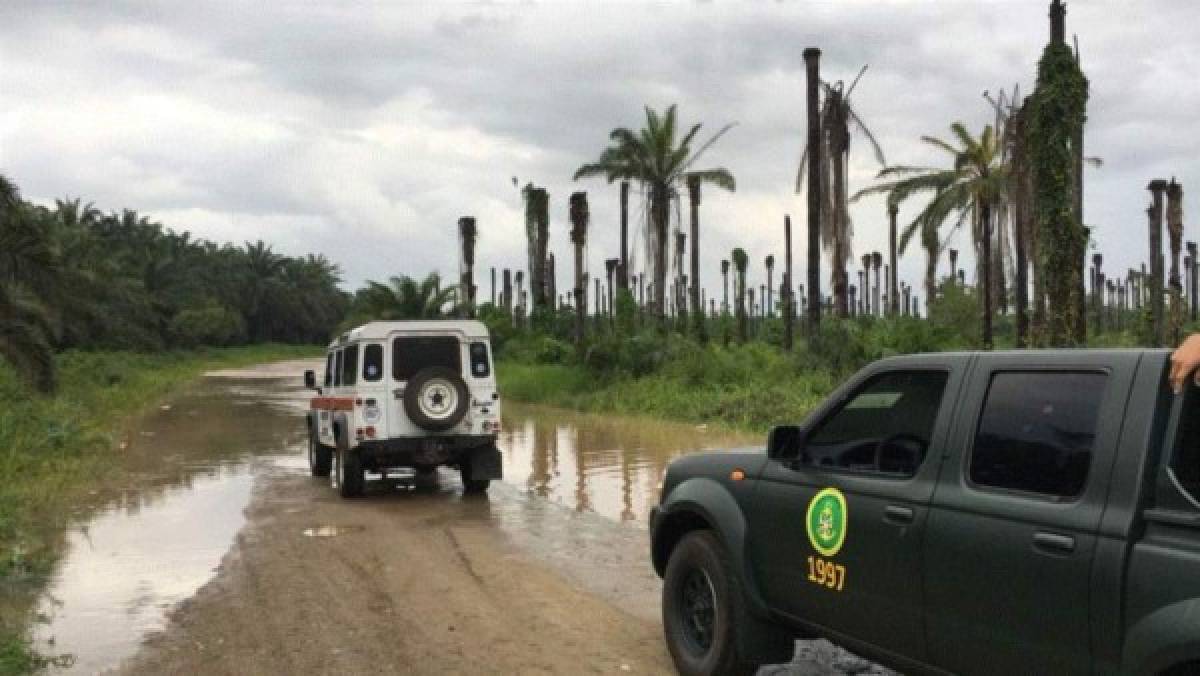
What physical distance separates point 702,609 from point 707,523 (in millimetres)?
468

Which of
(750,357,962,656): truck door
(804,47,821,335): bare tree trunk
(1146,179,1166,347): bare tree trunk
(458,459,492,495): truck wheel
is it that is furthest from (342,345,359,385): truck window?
(1146,179,1166,347): bare tree trunk

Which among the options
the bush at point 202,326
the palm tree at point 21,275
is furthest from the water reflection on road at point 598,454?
the bush at point 202,326

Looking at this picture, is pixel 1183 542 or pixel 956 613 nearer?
pixel 1183 542

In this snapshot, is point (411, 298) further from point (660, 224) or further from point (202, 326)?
point (202, 326)

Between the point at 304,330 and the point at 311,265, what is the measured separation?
9982mm

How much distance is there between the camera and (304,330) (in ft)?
345

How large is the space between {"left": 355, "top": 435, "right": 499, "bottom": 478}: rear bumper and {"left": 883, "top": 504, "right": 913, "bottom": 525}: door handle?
9.07 m

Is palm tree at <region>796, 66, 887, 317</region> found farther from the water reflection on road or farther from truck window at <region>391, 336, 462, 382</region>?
truck window at <region>391, 336, 462, 382</region>

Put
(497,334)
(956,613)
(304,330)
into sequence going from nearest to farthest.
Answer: (956,613)
(497,334)
(304,330)

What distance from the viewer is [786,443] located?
4957 mm

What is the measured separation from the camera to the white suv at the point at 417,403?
41.5 ft

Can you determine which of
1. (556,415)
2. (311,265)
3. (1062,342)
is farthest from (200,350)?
Result: (1062,342)

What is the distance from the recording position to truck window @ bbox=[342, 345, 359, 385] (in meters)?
13.1

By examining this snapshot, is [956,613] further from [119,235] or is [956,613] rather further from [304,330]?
[304,330]
